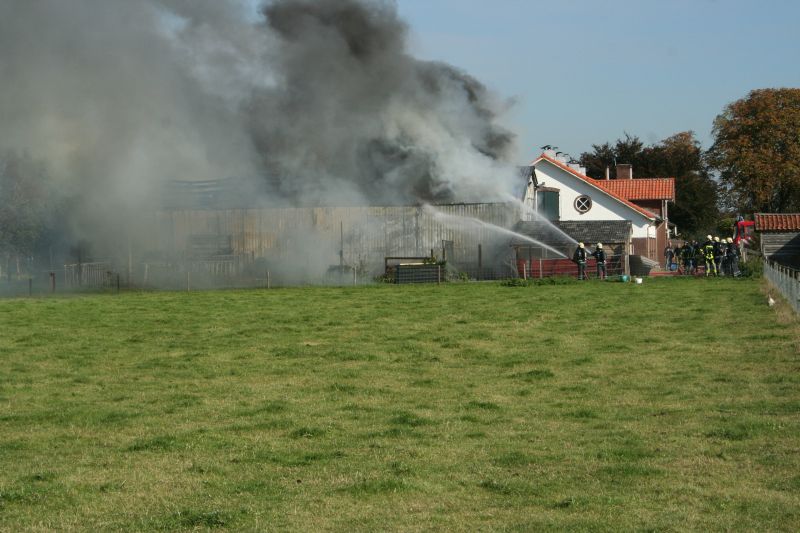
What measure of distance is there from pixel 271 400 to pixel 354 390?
4.53 ft

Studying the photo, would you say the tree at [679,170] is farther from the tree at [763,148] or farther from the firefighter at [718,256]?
the firefighter at [718,256]

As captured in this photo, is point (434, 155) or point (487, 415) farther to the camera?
point (434, 155)

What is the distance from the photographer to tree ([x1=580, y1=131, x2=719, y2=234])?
100m

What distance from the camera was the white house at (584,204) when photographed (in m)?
76.6

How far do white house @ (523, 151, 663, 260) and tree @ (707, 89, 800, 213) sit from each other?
12.4 m

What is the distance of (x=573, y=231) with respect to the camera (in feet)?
204

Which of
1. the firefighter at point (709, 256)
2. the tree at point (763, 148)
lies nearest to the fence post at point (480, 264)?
the firefighter at point (709, 256)

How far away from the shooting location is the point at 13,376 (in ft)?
56.2

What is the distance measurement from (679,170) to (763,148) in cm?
1638

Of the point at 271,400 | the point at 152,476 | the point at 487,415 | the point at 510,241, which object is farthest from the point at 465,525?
the point at 510,241

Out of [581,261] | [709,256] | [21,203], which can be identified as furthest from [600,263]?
[21,203]

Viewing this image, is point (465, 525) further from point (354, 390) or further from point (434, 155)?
point (434, 155)

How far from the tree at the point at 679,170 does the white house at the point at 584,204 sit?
20.7 metres

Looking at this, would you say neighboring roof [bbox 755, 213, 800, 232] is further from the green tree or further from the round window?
the green tree
